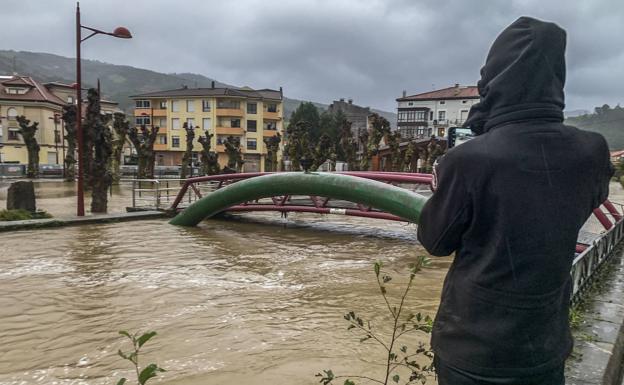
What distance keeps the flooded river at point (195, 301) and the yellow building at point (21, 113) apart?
135 ft

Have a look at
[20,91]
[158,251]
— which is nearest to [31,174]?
[20,91]

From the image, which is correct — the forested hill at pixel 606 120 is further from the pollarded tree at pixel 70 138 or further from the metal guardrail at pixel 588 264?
the metal guardrail at pixel 588 264

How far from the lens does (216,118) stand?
55.1 meters

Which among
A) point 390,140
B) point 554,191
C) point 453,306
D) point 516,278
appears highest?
point 390,140

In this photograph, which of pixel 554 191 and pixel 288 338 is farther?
pixel 288 338

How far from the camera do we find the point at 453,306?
1578mm

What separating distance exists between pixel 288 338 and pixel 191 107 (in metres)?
54.2

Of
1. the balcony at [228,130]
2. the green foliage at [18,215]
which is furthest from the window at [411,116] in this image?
the green foliage at [18,215]

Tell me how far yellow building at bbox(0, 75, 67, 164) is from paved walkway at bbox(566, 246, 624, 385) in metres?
49.4

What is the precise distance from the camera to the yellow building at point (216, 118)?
181 feet

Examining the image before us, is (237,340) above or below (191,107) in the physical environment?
below

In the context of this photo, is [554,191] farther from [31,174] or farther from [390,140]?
[31,174]

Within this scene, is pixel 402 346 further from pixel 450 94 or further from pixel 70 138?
pixel 450 94

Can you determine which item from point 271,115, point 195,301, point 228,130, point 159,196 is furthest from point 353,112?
point 195,301
